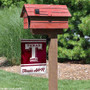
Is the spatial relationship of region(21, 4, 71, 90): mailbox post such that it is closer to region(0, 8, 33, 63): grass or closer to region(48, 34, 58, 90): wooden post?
region(48, 34, 58, 90): wooden post

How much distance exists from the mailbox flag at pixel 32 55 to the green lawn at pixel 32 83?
7.43 ft

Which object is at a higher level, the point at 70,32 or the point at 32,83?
the point at 70,32

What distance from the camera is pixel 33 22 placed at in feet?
14.2

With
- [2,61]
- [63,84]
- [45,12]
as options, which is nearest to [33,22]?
[45,12]

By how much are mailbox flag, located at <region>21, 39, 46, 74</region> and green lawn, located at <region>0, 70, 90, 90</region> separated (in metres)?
2.27

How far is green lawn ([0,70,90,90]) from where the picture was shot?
6.78m

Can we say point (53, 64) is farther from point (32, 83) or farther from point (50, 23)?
point (32, 83)

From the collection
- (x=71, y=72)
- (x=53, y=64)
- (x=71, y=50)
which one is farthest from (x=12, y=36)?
(x=53, y=64)

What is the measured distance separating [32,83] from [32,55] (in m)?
2.98

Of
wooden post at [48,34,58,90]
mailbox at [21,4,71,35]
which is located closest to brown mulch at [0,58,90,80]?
wooden post at [48,34,58,90]

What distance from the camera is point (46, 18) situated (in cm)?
438

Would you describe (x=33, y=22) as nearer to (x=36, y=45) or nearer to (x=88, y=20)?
(x=36, y=45)

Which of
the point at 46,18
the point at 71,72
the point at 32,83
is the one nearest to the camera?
the point at 46,18

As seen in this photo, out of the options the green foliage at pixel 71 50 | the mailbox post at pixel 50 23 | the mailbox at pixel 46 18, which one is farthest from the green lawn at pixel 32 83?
the green foliage at pixel 71 50
